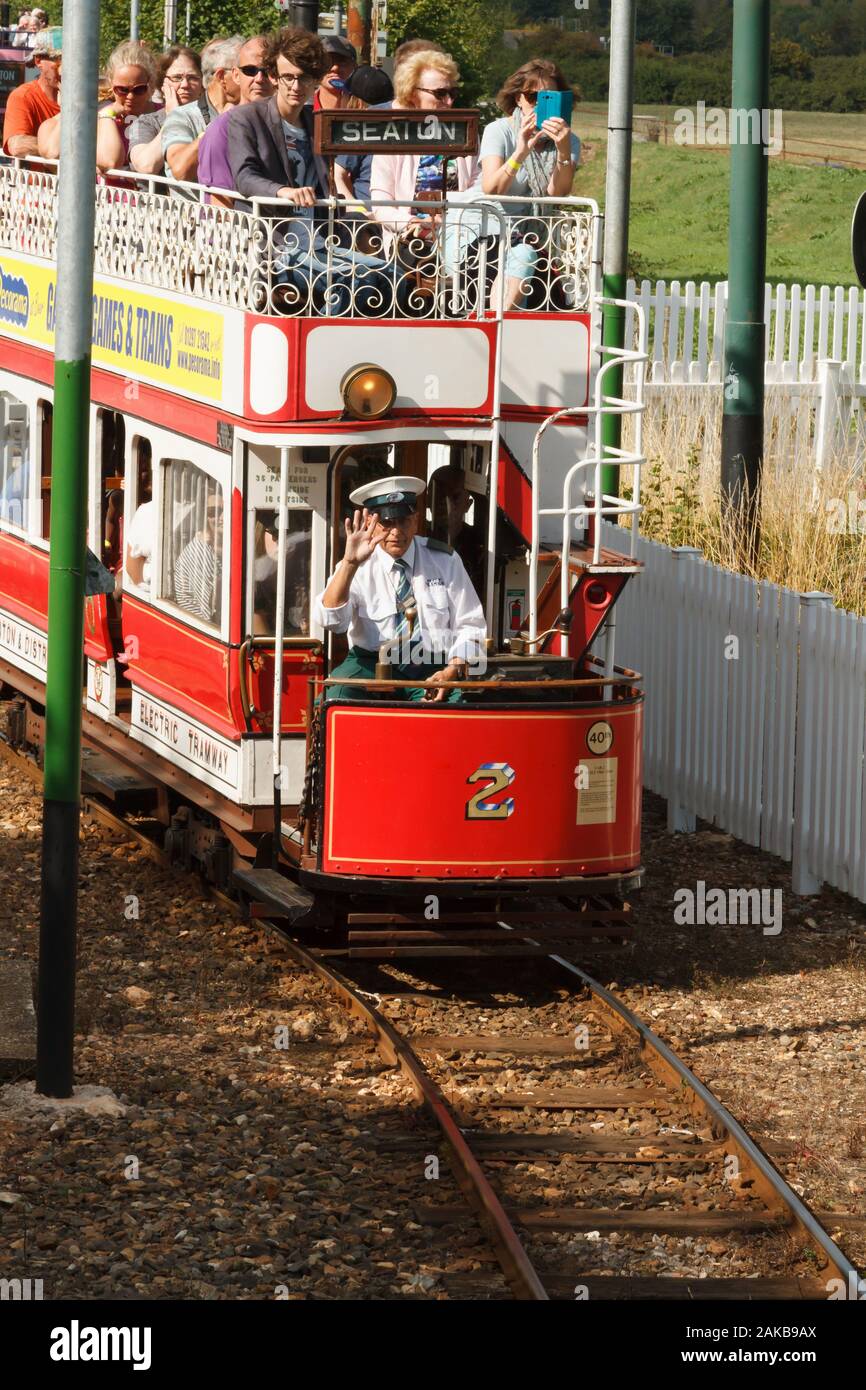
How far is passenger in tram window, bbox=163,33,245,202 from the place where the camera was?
12266 mm

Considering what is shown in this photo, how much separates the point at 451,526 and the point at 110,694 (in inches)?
103

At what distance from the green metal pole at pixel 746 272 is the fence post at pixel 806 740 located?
217 centimetres

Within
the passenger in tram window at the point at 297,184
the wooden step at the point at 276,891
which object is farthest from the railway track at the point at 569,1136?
the passenger in tram window at the point at 297,184

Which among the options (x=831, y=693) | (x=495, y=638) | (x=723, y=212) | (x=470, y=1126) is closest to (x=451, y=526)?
(x=495, y=638)

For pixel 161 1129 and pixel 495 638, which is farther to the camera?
pixel 495 638

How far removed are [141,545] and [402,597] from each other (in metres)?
2.38

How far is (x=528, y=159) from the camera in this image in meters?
11.5

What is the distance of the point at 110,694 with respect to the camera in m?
12.6

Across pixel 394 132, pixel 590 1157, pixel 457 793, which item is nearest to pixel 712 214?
pixel 394 132

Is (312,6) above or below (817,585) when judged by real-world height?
above

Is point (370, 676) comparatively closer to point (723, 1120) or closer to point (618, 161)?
point (723, 1120)

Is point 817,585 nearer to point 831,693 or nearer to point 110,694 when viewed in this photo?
point 831,693

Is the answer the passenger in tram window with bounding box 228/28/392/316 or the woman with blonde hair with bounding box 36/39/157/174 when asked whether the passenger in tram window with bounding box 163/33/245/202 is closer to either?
the woman with blonde hair with bounding box 36/39/157/174

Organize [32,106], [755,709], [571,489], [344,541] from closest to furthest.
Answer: [344,541] < [571,489] < [755,709] < [32,106]
